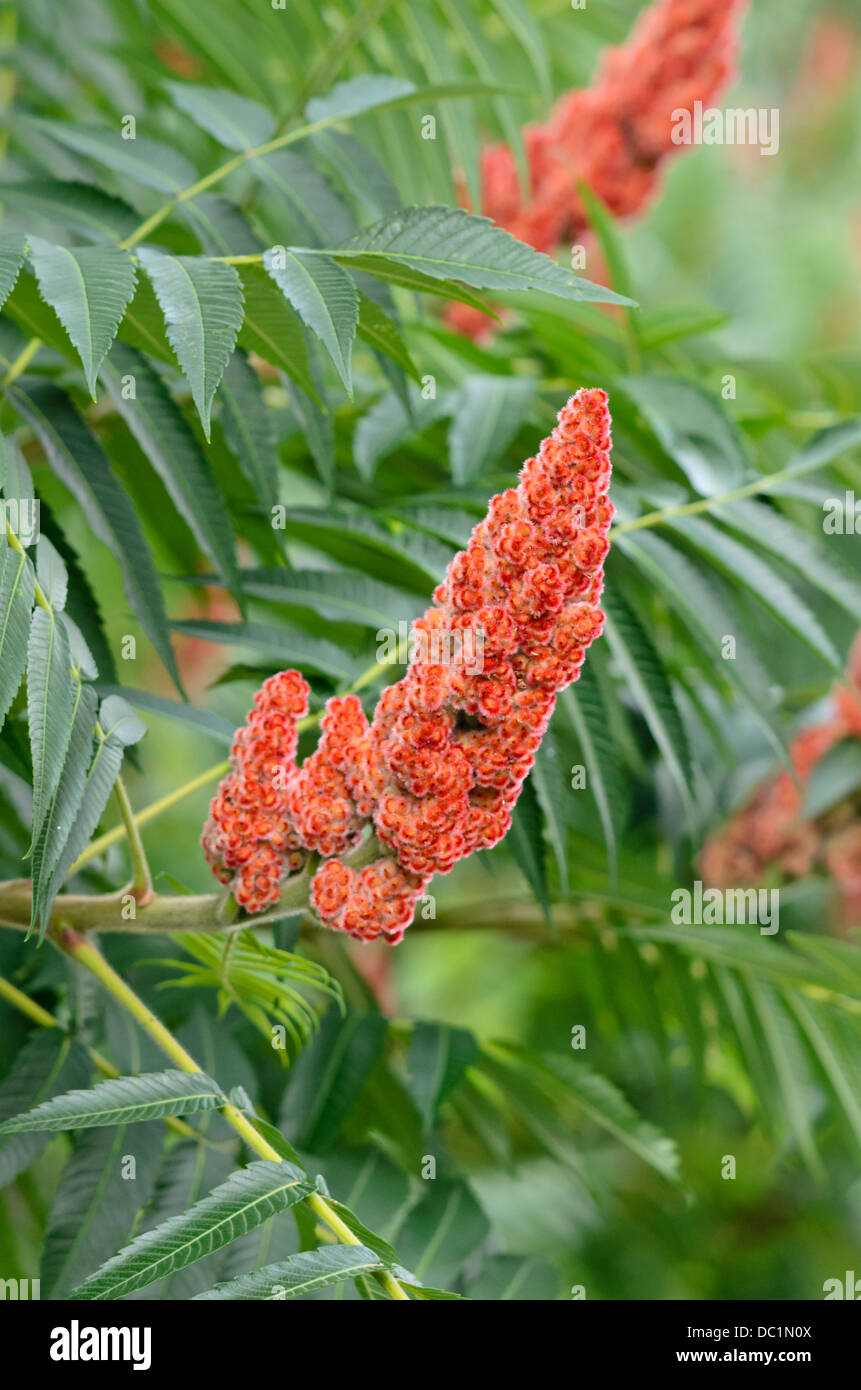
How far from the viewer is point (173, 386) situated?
138 cm

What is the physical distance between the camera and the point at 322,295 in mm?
882

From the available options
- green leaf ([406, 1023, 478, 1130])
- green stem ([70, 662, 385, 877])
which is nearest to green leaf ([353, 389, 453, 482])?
green stem ([70, 662, 385, 877])

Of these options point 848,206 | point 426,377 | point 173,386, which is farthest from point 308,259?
point 848,206

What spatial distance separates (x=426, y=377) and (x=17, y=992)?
84 cm

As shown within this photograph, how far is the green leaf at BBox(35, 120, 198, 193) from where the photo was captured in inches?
49.9

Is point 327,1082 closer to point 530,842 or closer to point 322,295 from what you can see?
point 530,842

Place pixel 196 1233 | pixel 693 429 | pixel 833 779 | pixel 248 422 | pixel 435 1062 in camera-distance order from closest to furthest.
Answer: pixel 196 1233 → pixel 248 422 → pixel 435 1062 → pixel 693 429 → pixel 833 779

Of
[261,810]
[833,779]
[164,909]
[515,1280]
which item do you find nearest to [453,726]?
[261,810]

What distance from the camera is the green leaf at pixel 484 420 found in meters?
1.30

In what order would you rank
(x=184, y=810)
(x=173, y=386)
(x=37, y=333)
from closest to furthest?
(x=37, y=333) < (x=173, y=386) < (x=184, y=810)

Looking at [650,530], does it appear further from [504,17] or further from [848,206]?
[848,206]

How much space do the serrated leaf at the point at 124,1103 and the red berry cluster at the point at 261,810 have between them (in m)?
0.13

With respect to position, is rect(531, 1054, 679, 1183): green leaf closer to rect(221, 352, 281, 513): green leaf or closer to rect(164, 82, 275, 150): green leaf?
rect(221, 352, 281, 513): green leaf

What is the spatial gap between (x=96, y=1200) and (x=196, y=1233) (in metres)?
0.32
